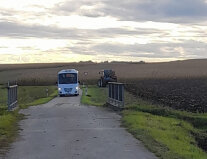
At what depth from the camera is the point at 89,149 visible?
527 inches

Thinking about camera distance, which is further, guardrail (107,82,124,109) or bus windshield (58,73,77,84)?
bus windshield (58,73,77,84)

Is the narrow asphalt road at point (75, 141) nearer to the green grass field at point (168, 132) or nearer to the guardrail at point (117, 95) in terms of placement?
the green grass field at point (168, 132)

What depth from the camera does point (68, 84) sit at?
49.3 meters

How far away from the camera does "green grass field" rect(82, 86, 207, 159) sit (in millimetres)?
13145

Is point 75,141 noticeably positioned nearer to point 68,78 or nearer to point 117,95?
point 117,95

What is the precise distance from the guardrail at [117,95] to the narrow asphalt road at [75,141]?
171 inches

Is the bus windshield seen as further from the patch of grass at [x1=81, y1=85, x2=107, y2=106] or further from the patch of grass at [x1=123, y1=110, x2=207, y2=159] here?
the patch of grass at [x1=123, y1=110, x2=207, y2=159]

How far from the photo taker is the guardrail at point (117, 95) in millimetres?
26567

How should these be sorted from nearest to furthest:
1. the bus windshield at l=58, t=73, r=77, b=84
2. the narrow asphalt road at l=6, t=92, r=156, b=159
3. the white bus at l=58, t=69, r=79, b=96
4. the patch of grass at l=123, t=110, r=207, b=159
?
the narrow asphalt road at l=6, t=92, r=156, b=159
the patch of grass at l=123, t=110, r=207, b=159
the white bus at l=58, t=69, r=79, b=96
the bus windshield at l=58, t=73, r=77, b=84

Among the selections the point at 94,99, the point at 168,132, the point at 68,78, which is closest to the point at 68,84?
the point at 68,78

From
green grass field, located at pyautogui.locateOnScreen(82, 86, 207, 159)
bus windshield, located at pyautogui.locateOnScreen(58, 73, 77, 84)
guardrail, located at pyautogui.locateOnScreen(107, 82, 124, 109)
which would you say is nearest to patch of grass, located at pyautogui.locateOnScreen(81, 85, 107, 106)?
bus windshield, located at pyautogui.locateOnScreen(58, 73, 77, 84)

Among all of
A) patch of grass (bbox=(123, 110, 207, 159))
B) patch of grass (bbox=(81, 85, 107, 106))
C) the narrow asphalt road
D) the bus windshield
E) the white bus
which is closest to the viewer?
the narrow asphalt road

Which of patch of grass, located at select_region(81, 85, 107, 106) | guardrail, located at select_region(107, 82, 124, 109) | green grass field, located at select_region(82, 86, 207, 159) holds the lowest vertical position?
patch of grass, located at select_region(81, 85, 107, 106)

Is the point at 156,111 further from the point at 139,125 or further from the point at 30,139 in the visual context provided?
the point at 30,139
